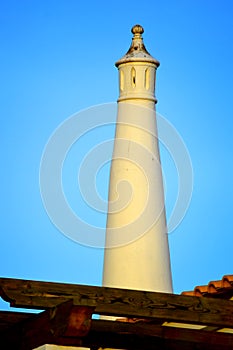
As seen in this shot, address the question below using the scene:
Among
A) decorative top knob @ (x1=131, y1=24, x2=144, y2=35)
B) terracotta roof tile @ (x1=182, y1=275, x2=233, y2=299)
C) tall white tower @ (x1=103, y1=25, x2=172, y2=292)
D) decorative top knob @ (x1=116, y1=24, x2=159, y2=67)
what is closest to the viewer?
terracotta roof tile @ (x1=182, y1=275, x2=233, y2=299)

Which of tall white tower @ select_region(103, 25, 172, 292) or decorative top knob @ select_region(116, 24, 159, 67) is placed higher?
decorative top knob @ select_region(116, 24, 159, 67)

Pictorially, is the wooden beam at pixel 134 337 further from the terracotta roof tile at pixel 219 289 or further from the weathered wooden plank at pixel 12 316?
the terracotta roof tile at pixel 219 289

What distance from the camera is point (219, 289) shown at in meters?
13.3

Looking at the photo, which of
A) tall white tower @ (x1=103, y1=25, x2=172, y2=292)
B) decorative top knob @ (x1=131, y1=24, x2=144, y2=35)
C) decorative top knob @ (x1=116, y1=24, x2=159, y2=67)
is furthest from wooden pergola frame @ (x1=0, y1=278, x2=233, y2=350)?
decorative top knob @ (x1=131, y1=24, x2=144, y2=35)

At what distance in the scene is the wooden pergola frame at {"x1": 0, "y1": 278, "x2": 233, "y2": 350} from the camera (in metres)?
10.4

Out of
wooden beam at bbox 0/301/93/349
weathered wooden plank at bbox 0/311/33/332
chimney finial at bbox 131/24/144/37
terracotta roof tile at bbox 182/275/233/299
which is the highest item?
chimney finial at bbox 131/24/144/37

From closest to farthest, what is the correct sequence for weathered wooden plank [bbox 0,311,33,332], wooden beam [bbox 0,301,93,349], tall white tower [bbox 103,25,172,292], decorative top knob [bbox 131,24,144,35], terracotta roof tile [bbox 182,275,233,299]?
1. wooden beam [bbox 0,301,93,349]
2. weathered wooden plank [bbox 0,311,33,332]
3. terracotta roof tile [bbox 182,275,233,299]
4. tall white tower [bbox 103,25,172,292]
5. decorative top knob [bbox 131,24,144,35]

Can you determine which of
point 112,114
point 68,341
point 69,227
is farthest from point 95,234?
point 68,341

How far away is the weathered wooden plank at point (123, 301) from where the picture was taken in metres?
10.4

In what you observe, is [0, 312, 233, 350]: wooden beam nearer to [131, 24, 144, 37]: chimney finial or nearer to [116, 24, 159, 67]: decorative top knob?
[116, 24, 159, 67]: decorative top knob

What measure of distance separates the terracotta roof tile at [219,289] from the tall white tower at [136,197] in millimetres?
6814

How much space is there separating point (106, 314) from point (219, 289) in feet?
9.33

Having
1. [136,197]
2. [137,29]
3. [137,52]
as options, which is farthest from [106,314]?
[137,29]

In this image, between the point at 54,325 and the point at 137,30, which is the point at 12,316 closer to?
the point at 54,325
